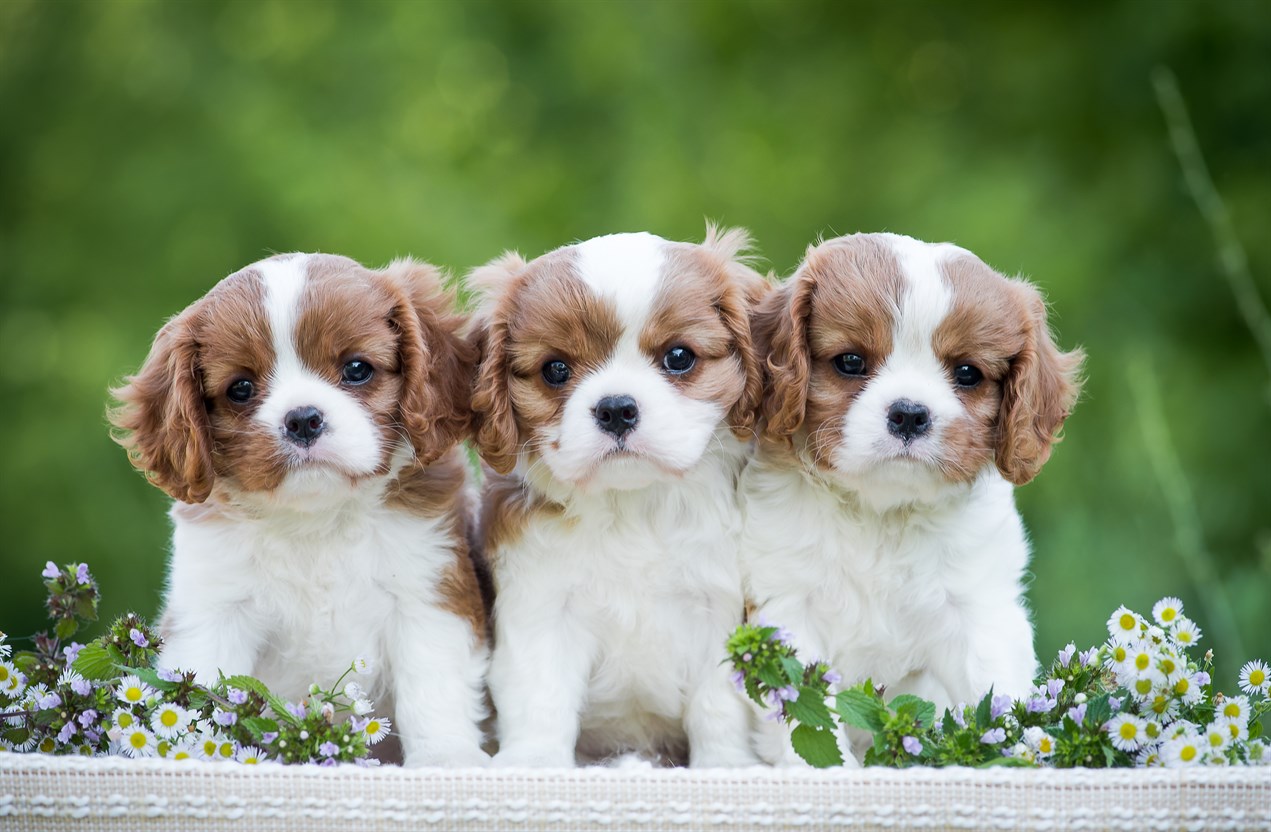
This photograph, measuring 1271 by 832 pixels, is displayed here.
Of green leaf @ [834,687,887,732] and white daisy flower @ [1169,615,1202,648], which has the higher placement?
white daisy flower @ [1169,615,1202,648]

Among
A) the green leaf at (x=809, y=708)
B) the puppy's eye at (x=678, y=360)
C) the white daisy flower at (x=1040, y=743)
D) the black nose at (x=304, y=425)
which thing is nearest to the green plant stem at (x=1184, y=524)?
the white daisy flower at (x=1040, y=743)

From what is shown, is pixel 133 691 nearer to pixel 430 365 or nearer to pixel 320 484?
pixel 320 484

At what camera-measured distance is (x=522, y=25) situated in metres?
8.58

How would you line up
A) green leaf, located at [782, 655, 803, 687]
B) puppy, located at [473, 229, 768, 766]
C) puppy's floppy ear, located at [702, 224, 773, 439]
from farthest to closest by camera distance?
puppy's floppy ear, located at [702, 224, 773, 439]
puppy, located at [473, 229, 768, 766]
green leaf, located at [782, 655, 803, 687]

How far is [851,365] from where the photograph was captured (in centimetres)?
390

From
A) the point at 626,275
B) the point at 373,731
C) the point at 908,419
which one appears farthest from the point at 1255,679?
the point at 373,731

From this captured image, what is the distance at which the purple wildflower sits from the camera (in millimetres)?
3467

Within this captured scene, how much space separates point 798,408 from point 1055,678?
100 centimetres

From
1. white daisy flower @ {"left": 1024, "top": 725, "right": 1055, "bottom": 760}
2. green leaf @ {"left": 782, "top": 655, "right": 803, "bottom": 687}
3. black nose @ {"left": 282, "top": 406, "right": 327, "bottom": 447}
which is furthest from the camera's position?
black nose @ {"left": 282, "top": 406, "right": 327, "bottom": 447}

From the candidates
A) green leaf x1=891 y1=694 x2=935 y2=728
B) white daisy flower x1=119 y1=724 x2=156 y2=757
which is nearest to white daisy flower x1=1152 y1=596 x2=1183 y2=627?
green leaf x1=891 y1=694 x2=935 y2=728

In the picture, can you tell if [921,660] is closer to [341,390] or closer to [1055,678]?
[1055,678]

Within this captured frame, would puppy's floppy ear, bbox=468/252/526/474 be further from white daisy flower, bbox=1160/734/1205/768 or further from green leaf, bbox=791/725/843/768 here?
white daisy flower, bbox=1160/734/1205/768

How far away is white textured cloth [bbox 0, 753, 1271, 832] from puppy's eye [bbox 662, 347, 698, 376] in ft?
3.90

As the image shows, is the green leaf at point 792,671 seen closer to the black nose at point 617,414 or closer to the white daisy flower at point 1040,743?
the white daisy flower at point 1040,743
